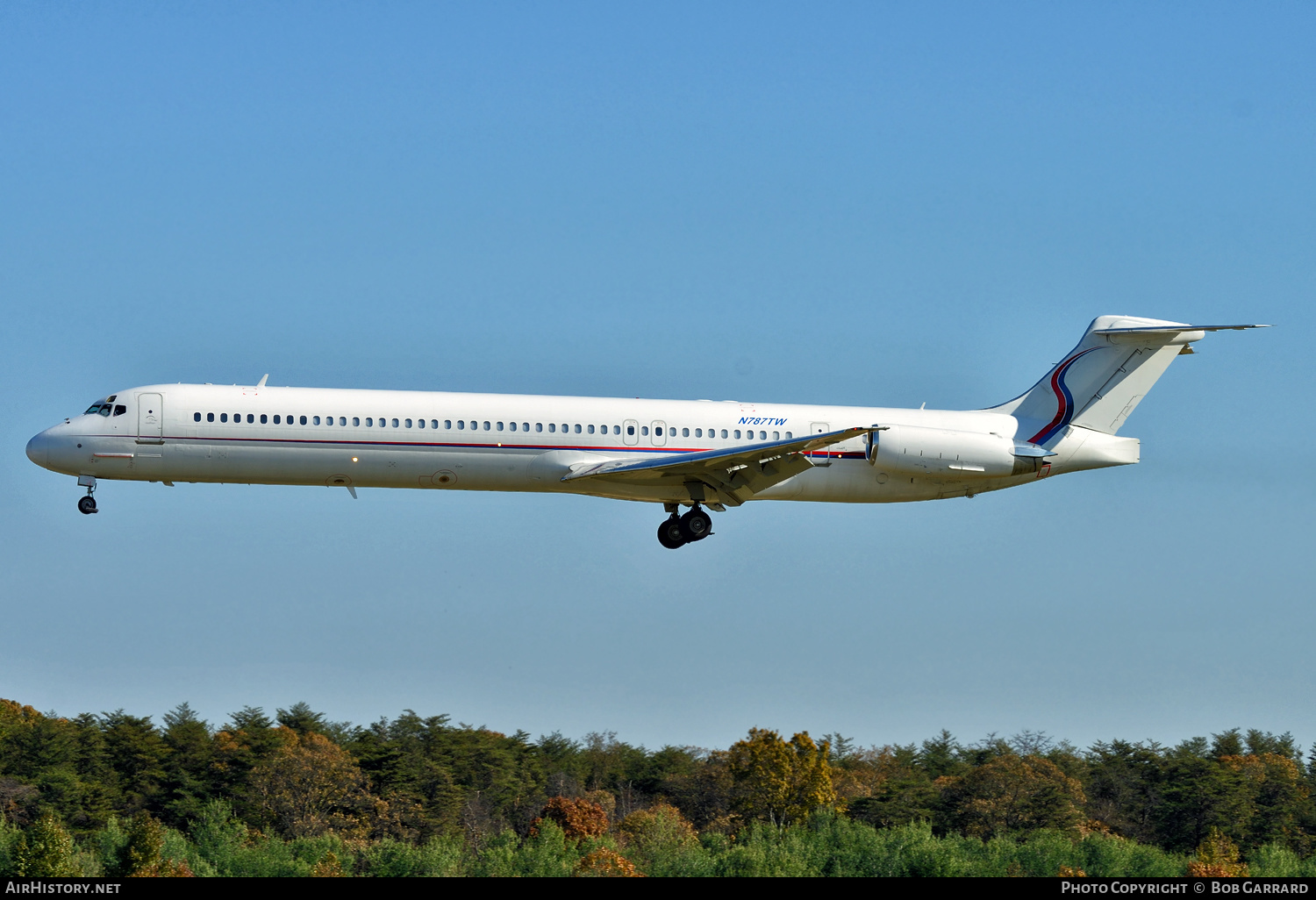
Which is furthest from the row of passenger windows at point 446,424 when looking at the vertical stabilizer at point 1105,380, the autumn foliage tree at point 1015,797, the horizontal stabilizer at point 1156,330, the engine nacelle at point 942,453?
the autumn foliage tree at point 1015,797

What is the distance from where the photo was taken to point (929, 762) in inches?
3159

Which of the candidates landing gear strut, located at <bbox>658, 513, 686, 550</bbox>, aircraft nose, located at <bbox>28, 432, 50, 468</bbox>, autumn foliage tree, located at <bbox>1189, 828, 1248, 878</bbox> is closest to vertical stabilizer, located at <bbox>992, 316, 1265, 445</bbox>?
landing gear strut, located at <bbox>658, 513, 686, 550</bbox>

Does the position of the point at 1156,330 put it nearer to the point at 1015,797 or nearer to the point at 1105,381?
the point at 1105,381

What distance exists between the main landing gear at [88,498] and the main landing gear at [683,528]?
14429 mm

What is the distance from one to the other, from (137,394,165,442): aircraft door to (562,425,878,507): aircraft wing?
32.9ft

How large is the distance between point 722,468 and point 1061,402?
36.0ft

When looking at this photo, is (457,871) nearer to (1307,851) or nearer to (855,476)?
(855,476)

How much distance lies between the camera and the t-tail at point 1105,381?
42.3m

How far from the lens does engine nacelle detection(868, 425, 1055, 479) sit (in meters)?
38.6

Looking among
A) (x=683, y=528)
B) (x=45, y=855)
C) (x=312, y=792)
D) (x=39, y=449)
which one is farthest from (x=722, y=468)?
(x=312, y=792)

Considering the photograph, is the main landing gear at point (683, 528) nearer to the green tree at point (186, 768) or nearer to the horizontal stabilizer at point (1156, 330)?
the horizontal stabilizer at point (1156, 330)

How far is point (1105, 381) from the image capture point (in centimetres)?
4256
